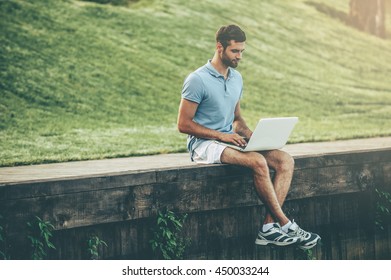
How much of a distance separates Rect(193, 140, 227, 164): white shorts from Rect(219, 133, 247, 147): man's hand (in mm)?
100

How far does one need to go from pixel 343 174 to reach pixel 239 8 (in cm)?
1088

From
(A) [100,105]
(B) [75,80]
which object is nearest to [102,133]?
(A) [100,105]

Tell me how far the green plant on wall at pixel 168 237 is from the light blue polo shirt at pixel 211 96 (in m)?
0.54

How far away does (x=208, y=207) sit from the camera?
561cm

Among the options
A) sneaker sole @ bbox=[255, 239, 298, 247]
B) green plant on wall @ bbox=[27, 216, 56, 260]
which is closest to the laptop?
sneaker sole @ bbox=[255, 239, 298, 247]

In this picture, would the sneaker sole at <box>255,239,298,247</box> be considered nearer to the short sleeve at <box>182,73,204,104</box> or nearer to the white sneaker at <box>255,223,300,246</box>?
the white sneaker at <box>255,223,300,246</box>

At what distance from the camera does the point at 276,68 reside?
598 inches

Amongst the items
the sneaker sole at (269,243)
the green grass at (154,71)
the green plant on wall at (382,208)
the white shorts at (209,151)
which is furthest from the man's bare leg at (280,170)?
the green grass at (154,71)

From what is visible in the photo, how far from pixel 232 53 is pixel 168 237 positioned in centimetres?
129

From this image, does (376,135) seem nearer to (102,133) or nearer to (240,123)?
(102,133)

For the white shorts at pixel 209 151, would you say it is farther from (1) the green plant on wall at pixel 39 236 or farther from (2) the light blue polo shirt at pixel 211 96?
(1) the green plant on wall at pixel 39 236

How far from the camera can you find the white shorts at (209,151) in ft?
18.2

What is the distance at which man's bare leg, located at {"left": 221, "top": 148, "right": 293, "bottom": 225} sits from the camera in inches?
214
